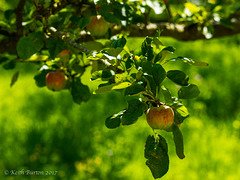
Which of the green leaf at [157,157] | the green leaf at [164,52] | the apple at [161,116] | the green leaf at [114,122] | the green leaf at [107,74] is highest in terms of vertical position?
the green leaf at [164,52]

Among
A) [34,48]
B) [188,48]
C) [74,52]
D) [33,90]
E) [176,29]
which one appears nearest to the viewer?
[34,48]

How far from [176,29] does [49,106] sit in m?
2.47

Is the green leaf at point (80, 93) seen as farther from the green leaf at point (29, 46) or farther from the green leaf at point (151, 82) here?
the green leaf at point (151, 82)

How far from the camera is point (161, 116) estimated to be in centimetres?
79

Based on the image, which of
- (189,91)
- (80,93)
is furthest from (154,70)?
(80,93)

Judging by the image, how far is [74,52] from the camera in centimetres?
124

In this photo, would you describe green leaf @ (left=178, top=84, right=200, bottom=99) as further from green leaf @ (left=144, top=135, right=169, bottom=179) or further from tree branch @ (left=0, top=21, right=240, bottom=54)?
tree branch @ (left=0, top=21, right=240, bottom=54)

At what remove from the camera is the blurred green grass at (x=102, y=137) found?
2852mm

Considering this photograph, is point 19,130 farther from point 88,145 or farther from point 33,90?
point 33,90

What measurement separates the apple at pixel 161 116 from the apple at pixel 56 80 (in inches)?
20.8

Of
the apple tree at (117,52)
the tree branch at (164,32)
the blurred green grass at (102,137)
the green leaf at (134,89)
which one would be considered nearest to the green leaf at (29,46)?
the apple tree at (117,52)

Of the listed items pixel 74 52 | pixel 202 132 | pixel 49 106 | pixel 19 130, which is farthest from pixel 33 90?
pixel 74 52

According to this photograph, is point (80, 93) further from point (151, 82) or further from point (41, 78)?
point (151, 82)

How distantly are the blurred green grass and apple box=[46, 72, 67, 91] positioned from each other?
1.60 m
